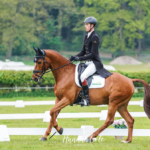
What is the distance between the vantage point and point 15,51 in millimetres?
52250

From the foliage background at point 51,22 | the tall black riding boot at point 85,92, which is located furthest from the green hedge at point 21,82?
the foliage background at point 51,22

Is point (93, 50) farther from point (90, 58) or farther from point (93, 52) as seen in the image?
point (90, 58)

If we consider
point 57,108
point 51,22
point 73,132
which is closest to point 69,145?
point 73,132

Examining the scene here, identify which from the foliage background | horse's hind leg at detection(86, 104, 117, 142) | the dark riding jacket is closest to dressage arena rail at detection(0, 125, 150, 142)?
horse's hind leg at detection(86, 104, 117, 142)

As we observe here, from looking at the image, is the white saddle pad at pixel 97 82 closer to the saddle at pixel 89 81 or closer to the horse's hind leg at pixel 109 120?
the saddle at pixel 89 81

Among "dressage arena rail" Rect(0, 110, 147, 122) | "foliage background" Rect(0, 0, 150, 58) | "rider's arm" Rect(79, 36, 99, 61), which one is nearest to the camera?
"rider's arm" Rect(79, 36, 99, 61)

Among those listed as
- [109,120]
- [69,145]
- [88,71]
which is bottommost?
[69,145]

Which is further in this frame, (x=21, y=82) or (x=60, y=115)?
(x=21, y=82)

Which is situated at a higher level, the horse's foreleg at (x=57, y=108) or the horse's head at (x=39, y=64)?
the horse's head at (x=39, y=64)

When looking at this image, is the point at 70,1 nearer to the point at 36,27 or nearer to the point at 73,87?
the point at 36,27

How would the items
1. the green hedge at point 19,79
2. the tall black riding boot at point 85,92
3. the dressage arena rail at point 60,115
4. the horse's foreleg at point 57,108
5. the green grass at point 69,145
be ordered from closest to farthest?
the green grass at point 69,145
the horse's foreleg at point 57,108
the tall black riding boot at point 85,92
the dressage arena rail at point 60,115
the green hedge at point 19,79

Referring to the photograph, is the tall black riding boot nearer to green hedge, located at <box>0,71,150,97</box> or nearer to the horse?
the horse

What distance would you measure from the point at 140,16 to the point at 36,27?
16292mm

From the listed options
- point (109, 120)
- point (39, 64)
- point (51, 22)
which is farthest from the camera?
point (51, 22)
